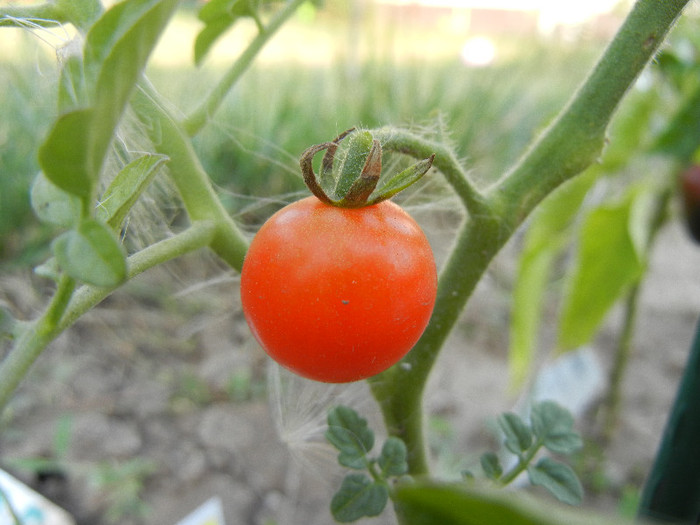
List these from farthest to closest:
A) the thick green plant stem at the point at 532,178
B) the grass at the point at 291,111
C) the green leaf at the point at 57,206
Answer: the grass at the point at 291,111 → the thick green plant stem at the point at 532,178 → the green leaf at the point at 57,206

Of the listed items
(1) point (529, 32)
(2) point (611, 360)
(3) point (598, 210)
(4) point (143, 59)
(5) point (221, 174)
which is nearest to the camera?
(4) point (143, 59)

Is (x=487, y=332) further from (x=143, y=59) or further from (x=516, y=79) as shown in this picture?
(x=143, y=59)

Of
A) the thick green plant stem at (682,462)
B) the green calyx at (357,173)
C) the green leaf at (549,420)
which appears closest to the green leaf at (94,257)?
the green calyx at (357,173)

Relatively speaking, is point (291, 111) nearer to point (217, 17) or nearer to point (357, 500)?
point (217, 17)

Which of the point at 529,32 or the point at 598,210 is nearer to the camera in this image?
the point at 598,210

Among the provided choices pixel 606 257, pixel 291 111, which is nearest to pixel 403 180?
pixel 606 257

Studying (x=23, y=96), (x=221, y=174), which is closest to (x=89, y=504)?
(x=221, y=174)

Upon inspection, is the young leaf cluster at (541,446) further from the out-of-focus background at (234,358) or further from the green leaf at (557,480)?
the out-of-focus background at (234,358)
